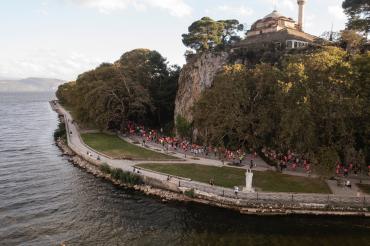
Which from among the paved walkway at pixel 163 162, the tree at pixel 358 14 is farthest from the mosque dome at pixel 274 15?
the paved walkway at pixel 163 162

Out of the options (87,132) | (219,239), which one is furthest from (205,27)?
(219,239)

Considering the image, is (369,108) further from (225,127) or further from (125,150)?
(125,150)

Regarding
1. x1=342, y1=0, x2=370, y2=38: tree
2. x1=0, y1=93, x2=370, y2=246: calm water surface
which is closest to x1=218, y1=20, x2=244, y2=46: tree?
x1=342, y1=0, x2=370, y2=38: tree

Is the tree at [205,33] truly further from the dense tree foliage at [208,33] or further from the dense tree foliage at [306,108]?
the dense tree foliage at [306,108]

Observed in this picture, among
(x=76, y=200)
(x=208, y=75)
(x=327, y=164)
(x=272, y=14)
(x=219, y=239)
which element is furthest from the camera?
(x=272, y=14)

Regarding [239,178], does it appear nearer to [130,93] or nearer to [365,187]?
[365,187]
